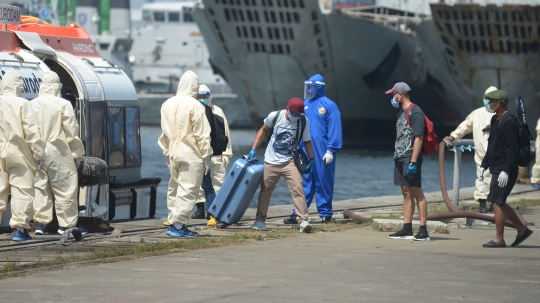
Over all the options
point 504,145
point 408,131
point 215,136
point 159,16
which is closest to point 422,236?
point 408,131

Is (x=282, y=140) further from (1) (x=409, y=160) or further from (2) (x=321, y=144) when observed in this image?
(1) (x=409, y=160)

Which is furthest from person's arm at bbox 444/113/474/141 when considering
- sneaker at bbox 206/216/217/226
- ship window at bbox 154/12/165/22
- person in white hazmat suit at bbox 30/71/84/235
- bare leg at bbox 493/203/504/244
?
ship window at bbox 154/12/165/22

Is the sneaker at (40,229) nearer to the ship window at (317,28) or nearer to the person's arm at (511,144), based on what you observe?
the person's arm at (511,144)

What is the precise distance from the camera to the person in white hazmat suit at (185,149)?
33.9ft

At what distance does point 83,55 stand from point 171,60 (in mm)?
69987

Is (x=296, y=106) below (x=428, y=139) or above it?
above

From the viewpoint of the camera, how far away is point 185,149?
10.4 meters

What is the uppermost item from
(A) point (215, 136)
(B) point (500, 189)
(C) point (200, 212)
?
(A) point (215, 136)

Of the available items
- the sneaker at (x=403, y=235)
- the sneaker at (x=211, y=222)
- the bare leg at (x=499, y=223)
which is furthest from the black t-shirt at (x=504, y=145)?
the sneaker at (x=211, y=222)

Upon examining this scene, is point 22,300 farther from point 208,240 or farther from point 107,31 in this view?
point 107,31

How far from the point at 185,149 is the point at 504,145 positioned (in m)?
3.16

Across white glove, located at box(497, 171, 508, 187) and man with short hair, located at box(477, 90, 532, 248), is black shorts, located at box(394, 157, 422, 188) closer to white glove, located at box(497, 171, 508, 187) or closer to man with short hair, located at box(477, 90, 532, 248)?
man with short hair, located at box(477, 90, 532, 248)

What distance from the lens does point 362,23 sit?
5216cm

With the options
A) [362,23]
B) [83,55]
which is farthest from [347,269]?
[362,23]
